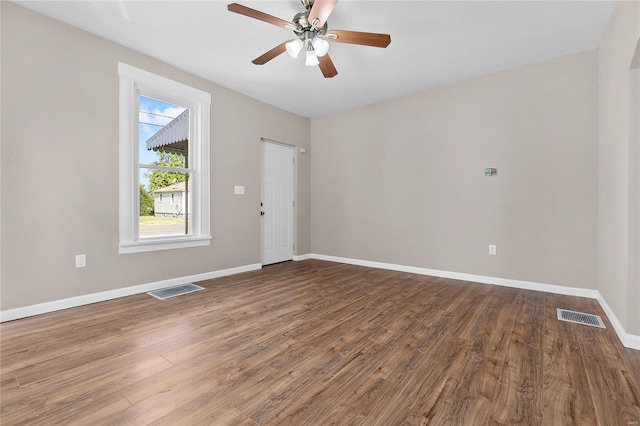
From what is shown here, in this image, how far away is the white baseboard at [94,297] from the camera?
2580 millimetres

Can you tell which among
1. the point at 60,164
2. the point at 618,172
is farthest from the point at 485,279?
the point at 60,164

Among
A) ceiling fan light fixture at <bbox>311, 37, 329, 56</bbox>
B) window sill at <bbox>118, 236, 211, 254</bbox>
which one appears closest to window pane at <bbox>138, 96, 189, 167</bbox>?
window sill at <bbox>118, 236, 211, 254</bbox>

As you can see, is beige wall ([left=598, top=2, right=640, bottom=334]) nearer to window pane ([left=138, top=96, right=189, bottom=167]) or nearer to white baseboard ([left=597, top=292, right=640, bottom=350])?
white baseboard ([left=597, top=292, right=640, bottom=350])

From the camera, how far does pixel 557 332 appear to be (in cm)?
239

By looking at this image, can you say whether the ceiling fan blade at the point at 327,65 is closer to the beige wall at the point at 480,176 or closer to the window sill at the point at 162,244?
the beige wall at the point at 480,176

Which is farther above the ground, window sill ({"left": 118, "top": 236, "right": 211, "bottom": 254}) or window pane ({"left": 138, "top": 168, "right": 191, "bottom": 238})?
window pane ({"left": 138, "top": 168, "right": 191, "bottom": 238})

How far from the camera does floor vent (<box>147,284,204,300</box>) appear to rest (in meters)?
3.31

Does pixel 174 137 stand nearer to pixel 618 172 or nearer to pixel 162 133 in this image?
pixel 162 133

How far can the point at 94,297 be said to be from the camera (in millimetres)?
3029

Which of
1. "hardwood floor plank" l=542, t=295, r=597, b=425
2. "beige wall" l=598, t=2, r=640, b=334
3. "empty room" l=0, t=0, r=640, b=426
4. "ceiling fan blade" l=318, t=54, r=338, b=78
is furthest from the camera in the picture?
"ceiling fan blade" l=318, t=54, r=338, b=78

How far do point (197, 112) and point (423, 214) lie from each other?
3.68m

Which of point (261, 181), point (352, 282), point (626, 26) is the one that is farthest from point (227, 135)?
point (626, 26)

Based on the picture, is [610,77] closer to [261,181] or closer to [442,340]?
[442,340]

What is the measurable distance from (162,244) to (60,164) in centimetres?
131
